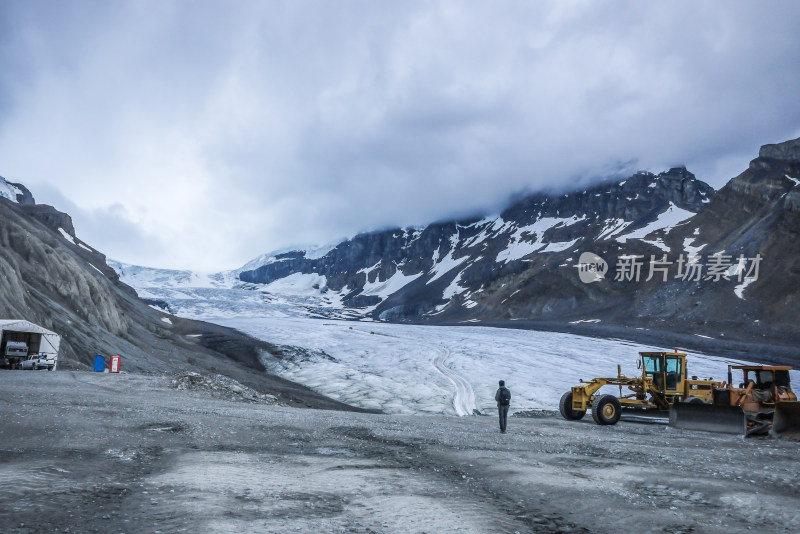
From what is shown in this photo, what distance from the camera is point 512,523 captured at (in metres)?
5.37

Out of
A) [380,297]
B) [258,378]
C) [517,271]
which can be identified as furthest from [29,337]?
[380,297]

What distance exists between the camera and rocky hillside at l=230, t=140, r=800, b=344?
72125 millimetres

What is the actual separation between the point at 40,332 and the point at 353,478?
24.3 metres

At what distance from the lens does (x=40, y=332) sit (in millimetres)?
25203

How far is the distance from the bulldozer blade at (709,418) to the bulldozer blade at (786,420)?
2.58ft

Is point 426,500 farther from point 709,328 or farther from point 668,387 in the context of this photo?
point 709,328

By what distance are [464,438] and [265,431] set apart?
14.1ft

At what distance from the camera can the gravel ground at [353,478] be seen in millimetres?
5168

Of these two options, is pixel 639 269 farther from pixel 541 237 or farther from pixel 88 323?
pixel 88 323

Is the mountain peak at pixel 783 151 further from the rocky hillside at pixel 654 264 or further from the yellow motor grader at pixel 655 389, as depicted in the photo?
the yellow motor grader at pixel 655 389

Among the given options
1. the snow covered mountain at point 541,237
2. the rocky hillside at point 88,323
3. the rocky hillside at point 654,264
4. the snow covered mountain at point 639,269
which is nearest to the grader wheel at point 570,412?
the rocky hillside at point 88,323

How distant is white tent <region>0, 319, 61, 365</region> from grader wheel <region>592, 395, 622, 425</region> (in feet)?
78.9

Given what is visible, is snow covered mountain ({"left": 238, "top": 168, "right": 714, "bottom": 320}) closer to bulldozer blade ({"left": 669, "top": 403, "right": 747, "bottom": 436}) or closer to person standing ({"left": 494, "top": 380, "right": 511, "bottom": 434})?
bulldozer blade ({"left": 669, "top": 403, "right": 747, "bottom": 436})

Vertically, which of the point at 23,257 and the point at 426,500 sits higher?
the point at 23,257
